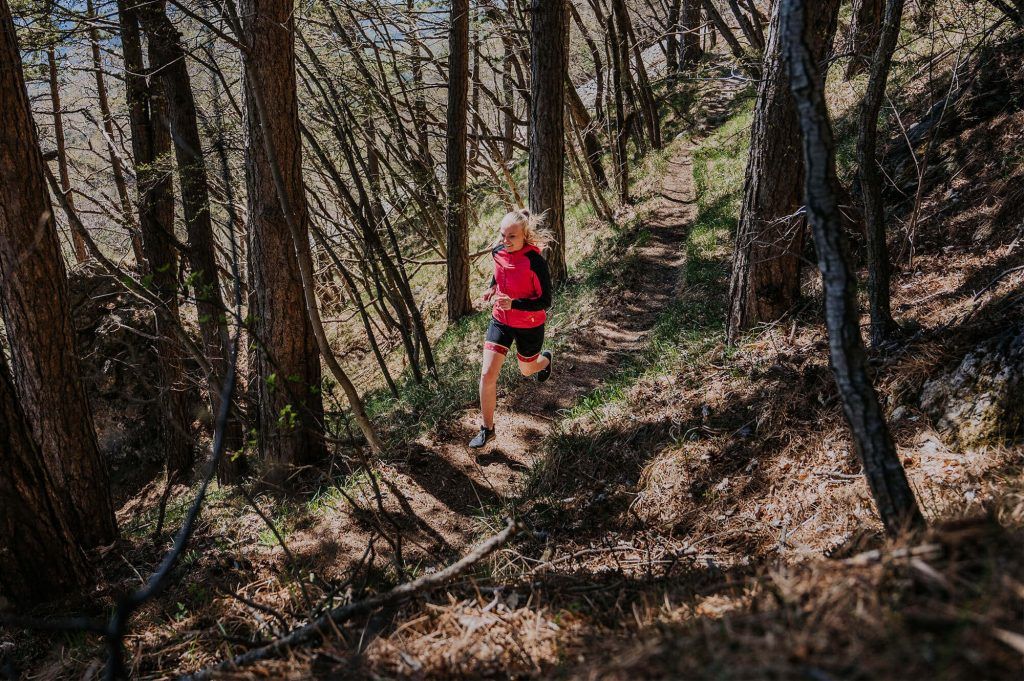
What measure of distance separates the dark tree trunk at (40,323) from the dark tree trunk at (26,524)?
76cm

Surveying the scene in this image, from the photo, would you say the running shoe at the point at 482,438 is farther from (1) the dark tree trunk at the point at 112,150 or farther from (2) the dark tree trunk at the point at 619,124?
(2) the dark tree trunk at the point at 619,124

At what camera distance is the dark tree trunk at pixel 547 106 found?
9.61 metres

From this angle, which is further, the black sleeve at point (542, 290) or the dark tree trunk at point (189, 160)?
the dark tree trunk at point (189, 160)

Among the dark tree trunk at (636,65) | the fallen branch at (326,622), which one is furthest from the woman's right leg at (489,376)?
the dark tree trunk at (636,65)

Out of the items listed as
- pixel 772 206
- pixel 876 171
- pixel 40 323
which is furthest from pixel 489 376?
pixel 40 323

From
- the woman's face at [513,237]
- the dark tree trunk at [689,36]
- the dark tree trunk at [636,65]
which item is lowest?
the woman's face at [513,237]

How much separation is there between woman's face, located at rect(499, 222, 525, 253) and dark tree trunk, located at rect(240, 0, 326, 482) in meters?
1.80

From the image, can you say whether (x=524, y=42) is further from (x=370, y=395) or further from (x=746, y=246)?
(x=746, y=246)

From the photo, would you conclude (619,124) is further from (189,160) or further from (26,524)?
(26,524)

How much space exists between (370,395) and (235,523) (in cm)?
509

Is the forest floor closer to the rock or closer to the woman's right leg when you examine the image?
the rock

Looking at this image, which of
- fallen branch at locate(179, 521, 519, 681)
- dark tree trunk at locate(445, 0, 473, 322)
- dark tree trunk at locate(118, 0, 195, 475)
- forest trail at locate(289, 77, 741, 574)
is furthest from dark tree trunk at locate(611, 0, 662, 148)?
fallen branch at locate(179, 521, 519, 681)

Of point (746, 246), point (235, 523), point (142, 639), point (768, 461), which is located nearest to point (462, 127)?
point (746, 246)

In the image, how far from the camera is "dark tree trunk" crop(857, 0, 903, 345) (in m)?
3.85
